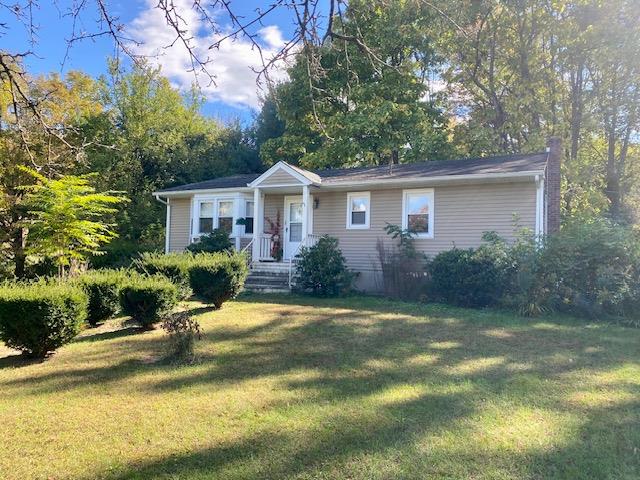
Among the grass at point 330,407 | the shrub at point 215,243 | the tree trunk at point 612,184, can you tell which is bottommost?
the grass at point 330,407

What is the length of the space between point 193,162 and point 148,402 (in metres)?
22.9

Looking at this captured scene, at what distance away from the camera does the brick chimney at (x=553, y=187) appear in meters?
13.2

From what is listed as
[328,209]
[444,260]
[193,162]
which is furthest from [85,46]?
[193,162]

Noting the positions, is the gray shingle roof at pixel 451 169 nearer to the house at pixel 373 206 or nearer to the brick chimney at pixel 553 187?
the house at pixel 373 206

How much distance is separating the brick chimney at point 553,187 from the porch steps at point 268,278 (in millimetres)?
7697

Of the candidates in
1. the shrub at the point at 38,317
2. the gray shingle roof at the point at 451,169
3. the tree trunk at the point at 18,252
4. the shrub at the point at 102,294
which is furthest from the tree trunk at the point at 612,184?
the tree trunk at the point at 18,252

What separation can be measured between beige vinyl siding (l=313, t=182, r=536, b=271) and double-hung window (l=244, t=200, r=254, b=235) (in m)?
2.52

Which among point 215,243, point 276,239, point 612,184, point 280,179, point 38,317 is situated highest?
point 612,184

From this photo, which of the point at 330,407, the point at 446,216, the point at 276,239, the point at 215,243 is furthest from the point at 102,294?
the point at 446,216

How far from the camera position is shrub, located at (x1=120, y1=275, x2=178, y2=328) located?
25.0 feet

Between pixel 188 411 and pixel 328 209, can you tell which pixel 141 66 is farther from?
pixel 328 209

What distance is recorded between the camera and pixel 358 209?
1466 centimetres

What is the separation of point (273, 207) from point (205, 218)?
2.76 m

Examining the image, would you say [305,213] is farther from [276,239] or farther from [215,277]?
[215,277]
